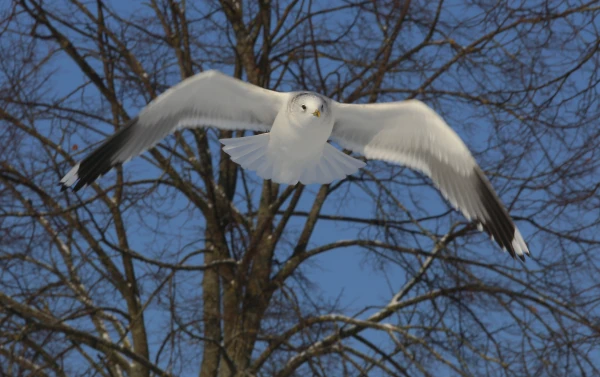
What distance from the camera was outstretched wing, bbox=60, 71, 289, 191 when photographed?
230 inches

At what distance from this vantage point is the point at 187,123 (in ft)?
19.8

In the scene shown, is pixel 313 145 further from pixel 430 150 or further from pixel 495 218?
pixel 495 218

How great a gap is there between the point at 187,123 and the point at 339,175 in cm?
116

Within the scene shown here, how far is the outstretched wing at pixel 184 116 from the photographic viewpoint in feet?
19.2

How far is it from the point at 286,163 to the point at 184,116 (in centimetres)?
92

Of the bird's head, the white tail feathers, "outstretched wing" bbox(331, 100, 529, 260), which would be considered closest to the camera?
the bird's head

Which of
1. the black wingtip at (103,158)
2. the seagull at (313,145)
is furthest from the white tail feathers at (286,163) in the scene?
the black wingtip at (103,158)

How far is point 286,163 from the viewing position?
557cm

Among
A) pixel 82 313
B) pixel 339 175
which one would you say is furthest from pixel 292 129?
pixel 82 313

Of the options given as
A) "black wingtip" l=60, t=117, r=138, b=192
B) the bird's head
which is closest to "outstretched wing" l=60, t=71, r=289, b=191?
"black wingtip" l=60, t=117, r=138, b=192

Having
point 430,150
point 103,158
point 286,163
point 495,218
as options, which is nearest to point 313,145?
point 286,163

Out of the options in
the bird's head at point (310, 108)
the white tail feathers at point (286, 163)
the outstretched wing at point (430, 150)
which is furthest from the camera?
the outstretched wing at point (430, 150)

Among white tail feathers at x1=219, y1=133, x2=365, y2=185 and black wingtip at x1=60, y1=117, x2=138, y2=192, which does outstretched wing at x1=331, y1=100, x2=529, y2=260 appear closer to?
white tail feathers at x1=219, y1=133, x2=365, y2=185

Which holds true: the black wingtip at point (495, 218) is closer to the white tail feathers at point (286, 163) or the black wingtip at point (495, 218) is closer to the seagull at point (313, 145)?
the seagull at point (313, 145)
